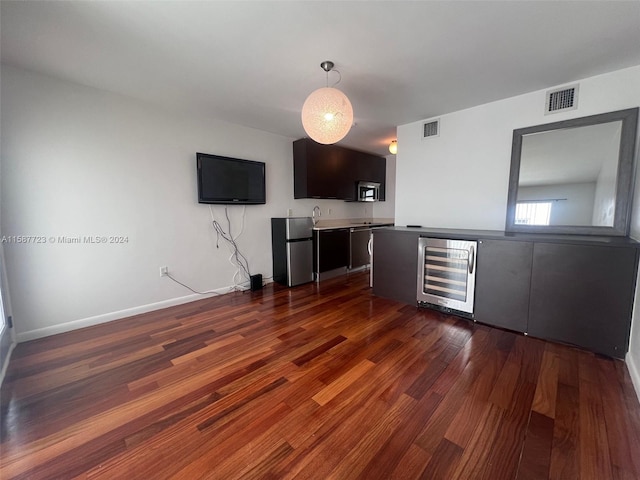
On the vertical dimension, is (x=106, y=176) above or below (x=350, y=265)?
above

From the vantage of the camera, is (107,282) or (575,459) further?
(107,282)

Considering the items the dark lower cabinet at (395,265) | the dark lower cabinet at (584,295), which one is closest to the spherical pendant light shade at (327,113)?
the dark lower cabinet at (395,265)

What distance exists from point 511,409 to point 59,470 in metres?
2.29

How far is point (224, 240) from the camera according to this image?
11.5ft

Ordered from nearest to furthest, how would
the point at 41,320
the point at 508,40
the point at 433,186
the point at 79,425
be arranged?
the point at 79,425 → the point at 508,40 → the point at 41,320 → the point at 433,186

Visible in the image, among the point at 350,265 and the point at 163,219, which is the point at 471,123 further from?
the point at 163,219

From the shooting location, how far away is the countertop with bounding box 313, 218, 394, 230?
15.4ft

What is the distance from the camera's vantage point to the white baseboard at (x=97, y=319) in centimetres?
Answer: 229

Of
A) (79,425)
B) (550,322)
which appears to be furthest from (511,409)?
(79,425)

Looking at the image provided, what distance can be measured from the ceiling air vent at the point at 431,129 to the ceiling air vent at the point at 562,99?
3.44ft

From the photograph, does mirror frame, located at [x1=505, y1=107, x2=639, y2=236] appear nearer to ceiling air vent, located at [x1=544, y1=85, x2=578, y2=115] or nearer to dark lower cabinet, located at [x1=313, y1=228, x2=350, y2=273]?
ceiling air vent, located at [x1=544, y1=85, x2=578, y2=115]

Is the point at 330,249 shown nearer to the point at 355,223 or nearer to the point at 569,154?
the point at 355,223

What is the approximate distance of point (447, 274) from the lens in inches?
107

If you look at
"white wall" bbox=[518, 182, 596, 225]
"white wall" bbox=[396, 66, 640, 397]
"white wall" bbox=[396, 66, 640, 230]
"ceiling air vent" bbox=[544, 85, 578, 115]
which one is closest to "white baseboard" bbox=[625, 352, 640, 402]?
"white wall" bbox=[396, 66, 640, 397]
